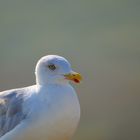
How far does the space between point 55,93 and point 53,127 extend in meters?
0.12

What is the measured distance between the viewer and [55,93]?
1.78m

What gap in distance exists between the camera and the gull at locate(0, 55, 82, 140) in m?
1.73

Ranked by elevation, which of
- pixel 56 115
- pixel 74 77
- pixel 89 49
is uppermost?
pixel 89 49

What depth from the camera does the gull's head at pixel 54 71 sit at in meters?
1.80

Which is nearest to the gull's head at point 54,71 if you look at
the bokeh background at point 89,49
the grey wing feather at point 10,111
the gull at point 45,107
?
the gull at point 45,107

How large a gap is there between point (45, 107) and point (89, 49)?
778 mm

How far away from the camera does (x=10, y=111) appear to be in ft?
6.00

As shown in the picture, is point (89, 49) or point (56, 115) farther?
point (89, 49)

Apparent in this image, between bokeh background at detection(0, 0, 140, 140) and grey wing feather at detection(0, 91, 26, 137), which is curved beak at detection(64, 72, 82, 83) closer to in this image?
grey wing feather at detection(0, 91, 26, 137)

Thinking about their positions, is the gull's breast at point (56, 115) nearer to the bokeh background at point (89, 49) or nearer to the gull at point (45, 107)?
the gull at point (45, 107)

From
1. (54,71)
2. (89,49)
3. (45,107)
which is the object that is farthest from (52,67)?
(89,49)

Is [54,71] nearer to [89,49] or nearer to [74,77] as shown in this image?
[74,77]

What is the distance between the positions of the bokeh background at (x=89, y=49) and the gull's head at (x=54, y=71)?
2.02ft

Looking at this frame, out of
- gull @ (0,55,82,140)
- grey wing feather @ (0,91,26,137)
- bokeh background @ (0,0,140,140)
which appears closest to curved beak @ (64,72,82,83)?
gull @ (0,55,82,140)
